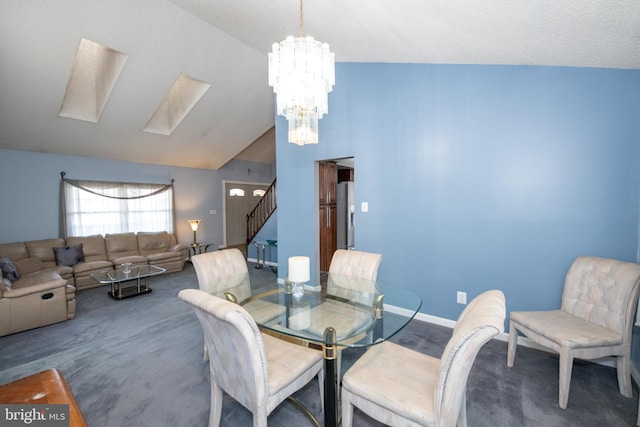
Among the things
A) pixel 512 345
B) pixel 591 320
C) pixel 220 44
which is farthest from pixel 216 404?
pixel 220 44

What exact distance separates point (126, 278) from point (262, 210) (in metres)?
3.63

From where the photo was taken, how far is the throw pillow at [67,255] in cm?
461

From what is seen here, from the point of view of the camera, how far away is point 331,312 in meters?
1.93

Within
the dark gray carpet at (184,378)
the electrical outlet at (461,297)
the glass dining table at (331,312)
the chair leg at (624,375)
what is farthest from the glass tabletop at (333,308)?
the chair leg at (624,375)

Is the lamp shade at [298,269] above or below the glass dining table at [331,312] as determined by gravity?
above

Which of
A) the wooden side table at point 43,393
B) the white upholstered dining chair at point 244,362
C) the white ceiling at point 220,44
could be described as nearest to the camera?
the wooden side table at point 43,393

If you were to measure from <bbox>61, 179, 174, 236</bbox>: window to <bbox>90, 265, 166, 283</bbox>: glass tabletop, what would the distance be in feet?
4.39

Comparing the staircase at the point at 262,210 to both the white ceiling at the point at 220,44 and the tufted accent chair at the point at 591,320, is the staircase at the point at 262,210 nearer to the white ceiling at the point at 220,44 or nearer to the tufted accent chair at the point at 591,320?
the white ceiling at the point at 220,44

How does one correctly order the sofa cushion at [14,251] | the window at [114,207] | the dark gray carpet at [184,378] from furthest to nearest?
the window at [114,207] < the sofa cushion at [14,251] < the dark gray carpet at [184,378]

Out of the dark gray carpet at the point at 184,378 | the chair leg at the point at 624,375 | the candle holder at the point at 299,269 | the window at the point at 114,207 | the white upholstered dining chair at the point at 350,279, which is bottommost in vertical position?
the dark gray carpet at the point at 184,378

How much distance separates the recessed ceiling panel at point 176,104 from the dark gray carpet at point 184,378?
3560mm

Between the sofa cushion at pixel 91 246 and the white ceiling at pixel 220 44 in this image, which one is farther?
the sofa cushion at pixel 91 246

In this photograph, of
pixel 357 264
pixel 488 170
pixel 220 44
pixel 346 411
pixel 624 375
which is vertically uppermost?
pixel 220 44

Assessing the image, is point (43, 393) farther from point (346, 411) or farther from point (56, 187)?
point (56, 187)
